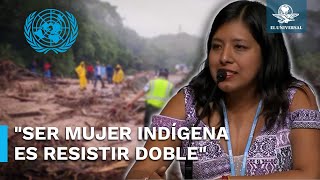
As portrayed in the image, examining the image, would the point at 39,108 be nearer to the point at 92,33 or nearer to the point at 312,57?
the point at 92,33

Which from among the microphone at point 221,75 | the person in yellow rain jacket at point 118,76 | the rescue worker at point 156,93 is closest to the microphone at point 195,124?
the microphone at point 221,75

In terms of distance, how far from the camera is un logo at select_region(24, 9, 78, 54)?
165 centimetres

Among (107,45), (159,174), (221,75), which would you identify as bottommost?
(159,174)

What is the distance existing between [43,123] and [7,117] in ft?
0.49

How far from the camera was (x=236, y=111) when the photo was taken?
1.13m

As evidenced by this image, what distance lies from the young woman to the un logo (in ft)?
2.31

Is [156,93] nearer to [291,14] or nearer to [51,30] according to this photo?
[51,30]

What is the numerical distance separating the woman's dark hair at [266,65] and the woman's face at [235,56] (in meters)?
0.02

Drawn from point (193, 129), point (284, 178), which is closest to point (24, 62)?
point (193, 129)

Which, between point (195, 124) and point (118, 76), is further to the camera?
point (118, 76)

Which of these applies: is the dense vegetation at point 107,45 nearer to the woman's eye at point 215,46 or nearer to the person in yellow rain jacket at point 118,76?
the person in yellow rain jacket at point 118,76

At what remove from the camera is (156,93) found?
179cm

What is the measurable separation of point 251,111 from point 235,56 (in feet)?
0.54

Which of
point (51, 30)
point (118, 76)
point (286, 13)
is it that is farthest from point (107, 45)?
point (286, 13)
